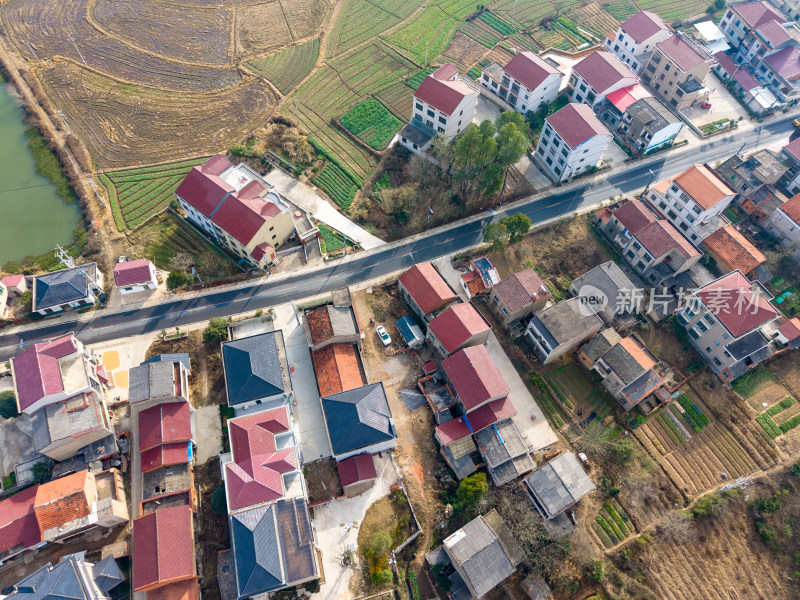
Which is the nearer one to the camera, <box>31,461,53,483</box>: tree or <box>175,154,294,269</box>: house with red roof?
<box>31,461,53,483</box>: tree

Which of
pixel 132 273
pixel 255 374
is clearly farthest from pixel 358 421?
pixel 132 273

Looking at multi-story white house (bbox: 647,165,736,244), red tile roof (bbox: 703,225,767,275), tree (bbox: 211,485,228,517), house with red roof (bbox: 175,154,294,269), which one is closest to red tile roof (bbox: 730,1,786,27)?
multi-story white house (bbox: 647,165,736,244)

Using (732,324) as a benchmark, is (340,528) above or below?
below

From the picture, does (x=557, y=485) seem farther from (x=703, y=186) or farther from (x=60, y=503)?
(x=60, y=503)

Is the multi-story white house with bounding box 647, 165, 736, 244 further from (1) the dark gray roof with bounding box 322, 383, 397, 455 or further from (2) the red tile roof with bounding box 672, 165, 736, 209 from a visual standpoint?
(1) the dark gray roof with bounding box 322, 383, 397, 455

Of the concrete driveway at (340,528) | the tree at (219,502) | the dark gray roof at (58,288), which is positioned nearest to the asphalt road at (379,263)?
the dark gray roof at (58,288)

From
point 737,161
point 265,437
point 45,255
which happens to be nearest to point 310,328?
point 265,437
